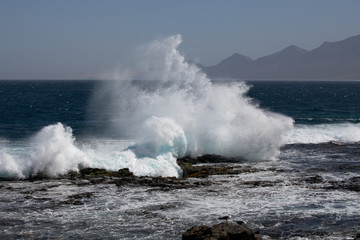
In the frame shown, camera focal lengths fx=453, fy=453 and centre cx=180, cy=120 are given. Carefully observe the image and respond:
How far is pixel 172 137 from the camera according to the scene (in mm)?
29375

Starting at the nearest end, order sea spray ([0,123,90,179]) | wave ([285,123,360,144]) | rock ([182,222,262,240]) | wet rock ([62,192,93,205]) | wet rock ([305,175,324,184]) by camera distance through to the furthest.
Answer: rock ([182,222,262,240]) → wet rock ([62,192,93,205]) → wet rock ([305,175,324,184]) → sea spray ([0,123,90,179]) → wave ([285,123,360,144])

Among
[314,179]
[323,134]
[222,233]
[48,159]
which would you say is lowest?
[314,179]

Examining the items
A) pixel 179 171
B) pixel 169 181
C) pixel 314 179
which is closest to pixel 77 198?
pixel 169 181

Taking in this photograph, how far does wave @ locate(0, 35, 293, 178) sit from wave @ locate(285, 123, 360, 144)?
22.2 ft

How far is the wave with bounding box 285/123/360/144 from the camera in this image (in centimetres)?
4025

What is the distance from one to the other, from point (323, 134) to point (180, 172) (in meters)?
21.6

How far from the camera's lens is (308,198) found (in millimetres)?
18938

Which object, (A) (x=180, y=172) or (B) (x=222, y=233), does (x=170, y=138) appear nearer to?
(A) (x=180, y=172)

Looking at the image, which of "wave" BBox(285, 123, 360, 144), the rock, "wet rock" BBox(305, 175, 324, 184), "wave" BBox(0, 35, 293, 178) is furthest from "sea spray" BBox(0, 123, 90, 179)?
"wave" BBox(285, 123, 360, 144)

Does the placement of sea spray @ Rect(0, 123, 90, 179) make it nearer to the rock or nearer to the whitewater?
the whitewater

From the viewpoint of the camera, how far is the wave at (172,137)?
24.7 meters

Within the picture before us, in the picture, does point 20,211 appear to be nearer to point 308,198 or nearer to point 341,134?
point 308,198

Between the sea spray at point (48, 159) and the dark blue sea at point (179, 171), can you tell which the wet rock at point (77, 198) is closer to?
the dark blue sea at point (179, 171)

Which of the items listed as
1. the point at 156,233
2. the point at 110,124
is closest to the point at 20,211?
the point at 156,233
